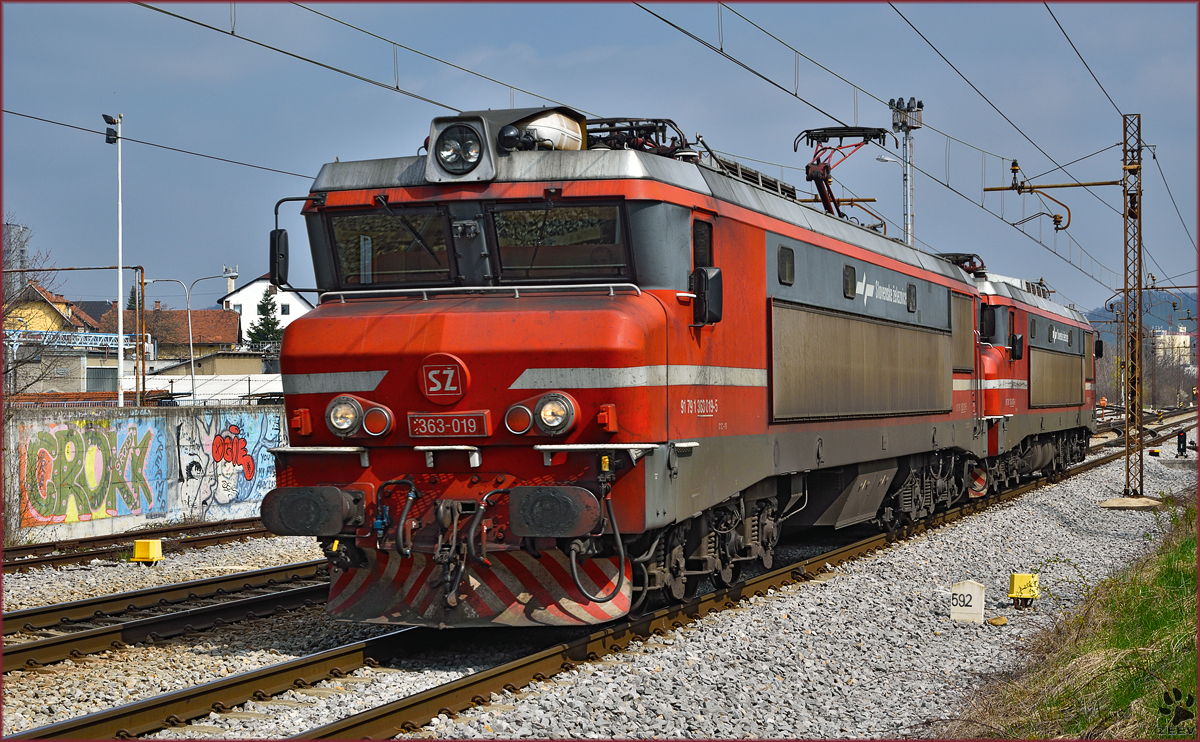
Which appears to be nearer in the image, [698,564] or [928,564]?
[698,564]

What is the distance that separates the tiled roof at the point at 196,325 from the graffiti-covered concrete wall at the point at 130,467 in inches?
2481

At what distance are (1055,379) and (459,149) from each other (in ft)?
73.3

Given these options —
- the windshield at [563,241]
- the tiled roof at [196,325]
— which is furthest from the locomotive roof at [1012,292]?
the tiled roof at [196,325]

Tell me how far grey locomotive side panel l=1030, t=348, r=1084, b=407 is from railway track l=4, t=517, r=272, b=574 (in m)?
16.8

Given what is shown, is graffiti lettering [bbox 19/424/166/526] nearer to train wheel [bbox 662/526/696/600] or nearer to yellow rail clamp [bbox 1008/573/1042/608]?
train wheel [bbox 662/526/696/600]

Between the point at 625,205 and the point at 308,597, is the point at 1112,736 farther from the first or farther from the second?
the point at 308,597

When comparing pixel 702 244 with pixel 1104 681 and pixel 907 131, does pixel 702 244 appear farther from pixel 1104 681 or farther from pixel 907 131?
pixel 907 131

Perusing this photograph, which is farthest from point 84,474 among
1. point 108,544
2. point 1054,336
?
point 1054,336

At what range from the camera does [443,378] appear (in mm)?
8773

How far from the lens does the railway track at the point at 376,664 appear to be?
6848mm

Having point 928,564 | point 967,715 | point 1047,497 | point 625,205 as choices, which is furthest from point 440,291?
point 1047,497

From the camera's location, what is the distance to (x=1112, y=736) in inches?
263

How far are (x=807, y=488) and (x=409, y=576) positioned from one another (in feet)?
20.3

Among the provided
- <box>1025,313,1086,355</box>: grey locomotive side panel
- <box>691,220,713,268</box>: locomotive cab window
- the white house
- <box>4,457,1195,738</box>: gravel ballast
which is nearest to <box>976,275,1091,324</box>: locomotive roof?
<box>1025,313,1086,355</box>: grey locomotive side panel
